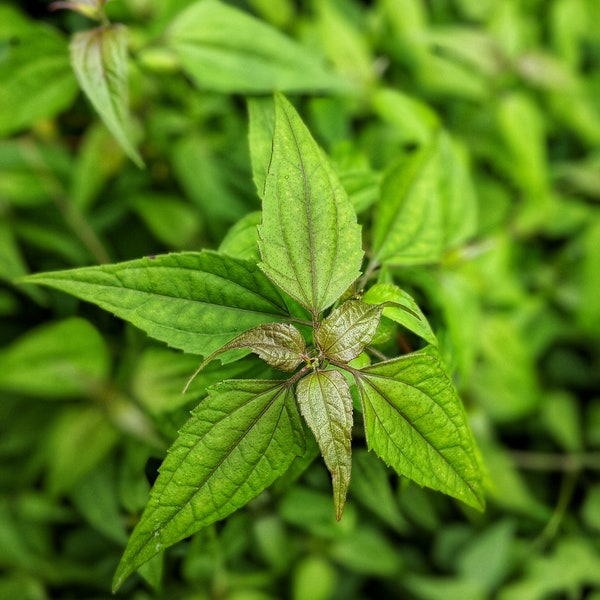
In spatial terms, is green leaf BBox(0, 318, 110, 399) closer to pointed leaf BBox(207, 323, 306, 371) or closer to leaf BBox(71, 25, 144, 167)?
leaf BBox(71, 25, 144, 167)

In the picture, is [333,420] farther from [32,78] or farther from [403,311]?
[32,78]

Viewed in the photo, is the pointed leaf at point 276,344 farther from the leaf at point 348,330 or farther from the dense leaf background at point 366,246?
the dense leaf background at point 366,246

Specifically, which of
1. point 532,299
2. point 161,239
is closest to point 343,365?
point 161,239

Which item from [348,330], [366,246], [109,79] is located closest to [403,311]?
[348,330]

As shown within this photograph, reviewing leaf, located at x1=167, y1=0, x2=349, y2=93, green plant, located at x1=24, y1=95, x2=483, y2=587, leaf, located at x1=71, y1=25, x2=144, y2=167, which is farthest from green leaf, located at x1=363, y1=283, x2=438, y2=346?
leaf, located at x1=167, y1=0, x2=349, y2=93

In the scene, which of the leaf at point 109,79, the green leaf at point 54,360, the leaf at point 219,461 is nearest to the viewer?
the leaf at point 219,461

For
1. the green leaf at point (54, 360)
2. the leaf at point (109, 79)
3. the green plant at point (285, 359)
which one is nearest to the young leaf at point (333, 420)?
the green plant at point (285, 359)
